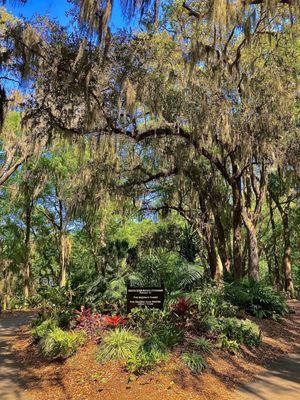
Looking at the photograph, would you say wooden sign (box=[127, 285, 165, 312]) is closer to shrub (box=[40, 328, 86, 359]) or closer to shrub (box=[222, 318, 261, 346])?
shrub (box=[40, 328, 86, 359])

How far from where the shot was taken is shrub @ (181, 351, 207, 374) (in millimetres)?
6594

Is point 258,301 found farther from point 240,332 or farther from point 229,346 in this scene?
point 229,346

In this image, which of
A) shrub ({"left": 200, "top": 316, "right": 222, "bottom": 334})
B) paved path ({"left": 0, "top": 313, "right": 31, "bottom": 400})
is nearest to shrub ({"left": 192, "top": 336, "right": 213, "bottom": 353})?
shrub ({"left": 200, "top": 316, "right": 222, "bottom": 334})

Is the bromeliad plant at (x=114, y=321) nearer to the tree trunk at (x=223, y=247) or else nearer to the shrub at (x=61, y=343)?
the shrub at (x=61, y=343)

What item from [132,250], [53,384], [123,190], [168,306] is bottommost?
[53,384]

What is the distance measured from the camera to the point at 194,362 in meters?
6.67

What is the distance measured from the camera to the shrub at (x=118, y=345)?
7016mm

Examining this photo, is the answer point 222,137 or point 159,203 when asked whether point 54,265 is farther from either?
point 222,137

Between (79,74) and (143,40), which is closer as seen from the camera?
(79,74)

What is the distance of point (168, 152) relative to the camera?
14922 mm

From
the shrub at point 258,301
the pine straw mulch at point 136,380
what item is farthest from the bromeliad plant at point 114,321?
the shrub at point 258,301

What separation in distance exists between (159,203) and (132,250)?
27.7 ft

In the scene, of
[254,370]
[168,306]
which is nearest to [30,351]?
[168,306]

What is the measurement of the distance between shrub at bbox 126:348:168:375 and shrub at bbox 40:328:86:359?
1403 mm
